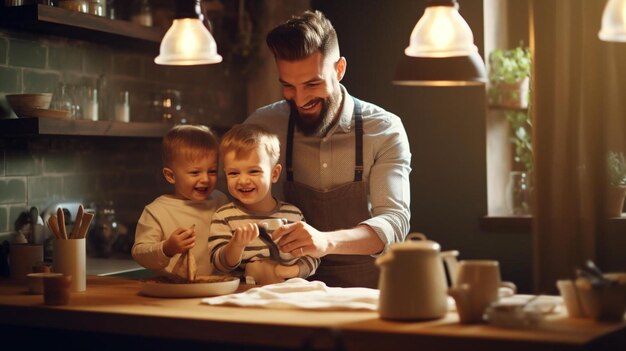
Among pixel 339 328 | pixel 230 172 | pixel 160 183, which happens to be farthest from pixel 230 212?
Result: pixel 160 183

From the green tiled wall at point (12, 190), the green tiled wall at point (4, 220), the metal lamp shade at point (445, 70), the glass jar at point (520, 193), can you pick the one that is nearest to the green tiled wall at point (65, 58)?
the green tiled wall at point (12, 190)

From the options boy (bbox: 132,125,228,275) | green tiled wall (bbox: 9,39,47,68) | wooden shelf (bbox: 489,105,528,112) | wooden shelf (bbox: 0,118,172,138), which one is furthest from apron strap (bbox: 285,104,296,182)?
wooden shelf (bbox: 489,105,528,112)

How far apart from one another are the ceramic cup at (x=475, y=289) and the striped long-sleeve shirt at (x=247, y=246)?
2.87 feet

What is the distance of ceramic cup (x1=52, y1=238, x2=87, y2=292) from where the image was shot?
9.24 feet

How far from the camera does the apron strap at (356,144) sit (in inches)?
132

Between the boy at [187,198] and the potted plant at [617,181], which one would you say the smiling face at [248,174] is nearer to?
the boy at [187,198]

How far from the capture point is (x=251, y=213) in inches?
121

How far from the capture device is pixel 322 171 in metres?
3.36

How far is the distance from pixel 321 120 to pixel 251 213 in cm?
A: 47

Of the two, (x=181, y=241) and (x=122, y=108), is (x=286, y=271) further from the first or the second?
(x=122, y=108)

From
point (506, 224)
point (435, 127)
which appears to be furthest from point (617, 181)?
point (435, 127)

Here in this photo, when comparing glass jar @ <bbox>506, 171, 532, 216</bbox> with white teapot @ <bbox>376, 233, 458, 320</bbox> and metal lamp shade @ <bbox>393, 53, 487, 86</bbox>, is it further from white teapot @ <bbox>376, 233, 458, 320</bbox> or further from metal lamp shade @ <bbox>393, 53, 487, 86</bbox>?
white teapot @ <bbox>376, 233, 458, 320</bbox>

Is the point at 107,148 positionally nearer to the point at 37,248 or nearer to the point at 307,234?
the point at 37,248

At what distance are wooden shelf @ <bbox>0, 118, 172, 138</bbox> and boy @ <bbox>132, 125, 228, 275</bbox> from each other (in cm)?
89
